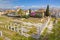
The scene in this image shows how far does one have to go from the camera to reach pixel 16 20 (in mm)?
3566

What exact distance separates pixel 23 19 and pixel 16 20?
0.16 meters

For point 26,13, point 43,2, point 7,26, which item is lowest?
point 7,26

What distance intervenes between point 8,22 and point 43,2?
913 mm

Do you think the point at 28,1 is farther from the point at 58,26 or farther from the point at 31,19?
the point at 58,26

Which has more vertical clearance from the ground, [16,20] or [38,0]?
[38,0]

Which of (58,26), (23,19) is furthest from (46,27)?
(23,19)

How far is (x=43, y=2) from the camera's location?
3543 millimetres

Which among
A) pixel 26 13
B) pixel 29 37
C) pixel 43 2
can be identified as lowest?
pixel 29 37

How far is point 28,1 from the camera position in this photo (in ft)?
11.8

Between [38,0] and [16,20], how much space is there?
0.68 meters

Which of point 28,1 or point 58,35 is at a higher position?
point 28,1

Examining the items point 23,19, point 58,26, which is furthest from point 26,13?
point 58,26

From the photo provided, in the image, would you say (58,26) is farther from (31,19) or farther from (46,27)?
(31,19)

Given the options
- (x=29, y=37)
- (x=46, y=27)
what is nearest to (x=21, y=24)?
(x=29, y=37)
